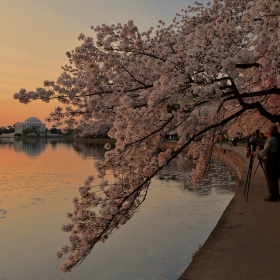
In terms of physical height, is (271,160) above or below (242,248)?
above

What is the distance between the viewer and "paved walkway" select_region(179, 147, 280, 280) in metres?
4.48

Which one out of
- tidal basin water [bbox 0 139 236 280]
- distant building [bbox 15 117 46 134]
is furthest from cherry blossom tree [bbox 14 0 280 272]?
distant building [bbox 15 117 46 134]

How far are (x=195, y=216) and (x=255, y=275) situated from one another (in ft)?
19.6

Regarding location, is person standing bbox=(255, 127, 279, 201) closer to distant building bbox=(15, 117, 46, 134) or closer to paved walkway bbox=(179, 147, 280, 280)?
paved walkway bbox=(179, 147, 280, 280)

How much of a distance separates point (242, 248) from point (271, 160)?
363cm

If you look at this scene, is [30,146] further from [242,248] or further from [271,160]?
[242,248]

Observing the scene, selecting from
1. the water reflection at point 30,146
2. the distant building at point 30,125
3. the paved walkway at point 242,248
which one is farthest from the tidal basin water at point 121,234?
the distant building at point 30,125

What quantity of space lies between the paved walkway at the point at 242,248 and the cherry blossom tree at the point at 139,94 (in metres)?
1.21

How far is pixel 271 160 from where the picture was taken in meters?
8.56

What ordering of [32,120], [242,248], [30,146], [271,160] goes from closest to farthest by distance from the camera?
[242,248] → [271,160] → [30,146] → [32,120]

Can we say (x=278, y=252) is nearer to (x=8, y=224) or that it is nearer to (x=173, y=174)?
(x=8, y=224)

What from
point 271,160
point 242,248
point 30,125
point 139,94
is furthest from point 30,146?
point 30,125

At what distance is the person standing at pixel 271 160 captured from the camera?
8430 millimetres

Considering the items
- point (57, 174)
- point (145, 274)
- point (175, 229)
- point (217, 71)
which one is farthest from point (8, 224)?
point (57, 174)
